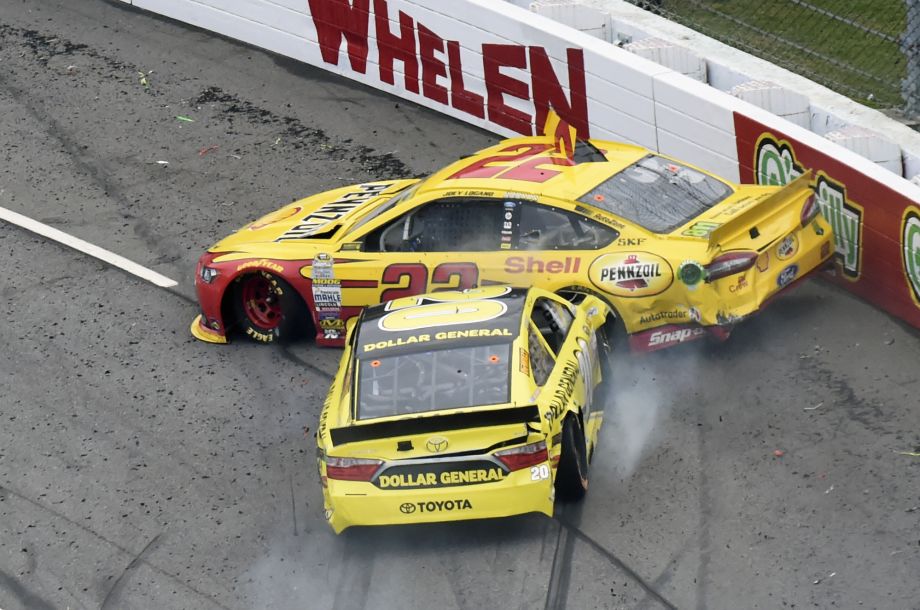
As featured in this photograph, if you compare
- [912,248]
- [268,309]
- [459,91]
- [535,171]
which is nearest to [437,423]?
[535,171]

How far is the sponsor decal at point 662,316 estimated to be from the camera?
9.41 m

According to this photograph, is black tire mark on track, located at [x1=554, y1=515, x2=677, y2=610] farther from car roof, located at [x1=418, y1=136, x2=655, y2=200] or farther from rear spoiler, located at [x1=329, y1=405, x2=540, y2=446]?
car roof, located at [x1=418, y1=136, x2=655, y2=200]

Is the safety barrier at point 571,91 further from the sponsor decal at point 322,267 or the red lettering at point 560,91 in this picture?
the sponsor decal at point 322,267

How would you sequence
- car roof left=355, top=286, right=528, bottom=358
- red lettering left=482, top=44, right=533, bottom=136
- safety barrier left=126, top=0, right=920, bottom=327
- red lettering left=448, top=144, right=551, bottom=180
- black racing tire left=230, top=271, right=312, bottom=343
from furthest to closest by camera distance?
red lettering left=482, top=44, right=533, bottom=136 → black racing tire left=230, top=271, right=312, bottom=343 → red lettering left=448, top=144, right=551, bottom=180 → safety barrier left=126, top=0, right=920, bottom=327 → car roof left=355, top=286, right=528, bottom=358

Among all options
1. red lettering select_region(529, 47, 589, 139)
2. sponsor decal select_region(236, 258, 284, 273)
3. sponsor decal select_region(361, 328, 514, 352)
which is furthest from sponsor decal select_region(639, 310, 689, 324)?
red lettering select_region(529, 47, 589, 139)

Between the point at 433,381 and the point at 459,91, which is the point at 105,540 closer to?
the point at 433,381

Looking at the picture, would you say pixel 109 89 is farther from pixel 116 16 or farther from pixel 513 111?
pixel 513 111

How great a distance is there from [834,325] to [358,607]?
4.43 meters

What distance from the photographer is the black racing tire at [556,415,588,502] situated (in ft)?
26.2

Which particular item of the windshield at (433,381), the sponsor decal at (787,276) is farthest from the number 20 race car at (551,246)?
the windshield at (433,381)

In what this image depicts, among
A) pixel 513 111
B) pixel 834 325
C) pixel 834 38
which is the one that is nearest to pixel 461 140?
pixel 513 111

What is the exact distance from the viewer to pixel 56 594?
809 centimetres

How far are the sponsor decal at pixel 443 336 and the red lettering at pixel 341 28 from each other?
24.8 ft

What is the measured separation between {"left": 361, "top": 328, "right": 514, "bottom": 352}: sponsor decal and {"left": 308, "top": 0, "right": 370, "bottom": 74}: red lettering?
298 inches
